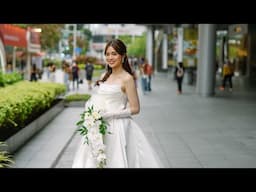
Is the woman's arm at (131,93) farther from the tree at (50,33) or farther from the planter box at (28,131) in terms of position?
the tree at (50,33)

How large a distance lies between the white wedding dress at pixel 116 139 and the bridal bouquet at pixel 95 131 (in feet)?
0.39

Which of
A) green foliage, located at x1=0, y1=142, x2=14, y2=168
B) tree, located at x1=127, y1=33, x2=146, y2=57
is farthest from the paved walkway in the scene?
tree, located at x1=127, y1=33, x2=146, y2=57

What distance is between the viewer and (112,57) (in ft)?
17.9

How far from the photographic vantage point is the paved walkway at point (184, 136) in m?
9.43

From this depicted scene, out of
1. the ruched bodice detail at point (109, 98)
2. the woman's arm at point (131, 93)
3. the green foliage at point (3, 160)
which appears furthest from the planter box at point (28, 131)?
the woman's arm at point (131, 93)

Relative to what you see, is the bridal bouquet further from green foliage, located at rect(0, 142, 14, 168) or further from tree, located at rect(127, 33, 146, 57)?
tree, located at rect(127, 33, 146, 57)

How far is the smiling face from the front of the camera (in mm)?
5461

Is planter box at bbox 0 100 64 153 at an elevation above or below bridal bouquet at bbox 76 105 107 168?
below

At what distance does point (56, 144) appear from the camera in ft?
36.6

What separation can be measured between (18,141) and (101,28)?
97233 mm

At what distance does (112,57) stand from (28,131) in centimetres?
661

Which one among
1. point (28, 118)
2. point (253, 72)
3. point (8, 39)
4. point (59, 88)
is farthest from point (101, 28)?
point (28, 118)

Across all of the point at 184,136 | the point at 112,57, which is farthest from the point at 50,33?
the point at 112,57
